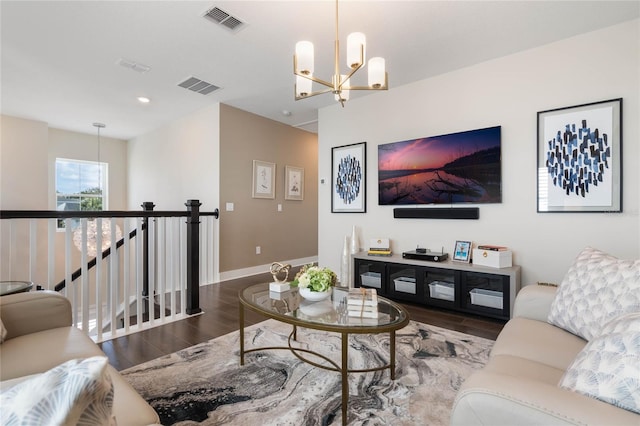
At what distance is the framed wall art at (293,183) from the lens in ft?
18.3

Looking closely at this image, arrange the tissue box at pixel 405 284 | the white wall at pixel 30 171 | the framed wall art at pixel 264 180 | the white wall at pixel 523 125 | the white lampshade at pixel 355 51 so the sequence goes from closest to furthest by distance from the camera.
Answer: the white lampshade at pixel 355 51
the white wall at pixel 523 125
the tissue box at pixel 405 284
the white wall at pixel 30 171
the framed wall art at pixel 264 180

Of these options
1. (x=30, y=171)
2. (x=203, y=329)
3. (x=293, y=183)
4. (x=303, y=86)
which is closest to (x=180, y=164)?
(x=293, y=183)

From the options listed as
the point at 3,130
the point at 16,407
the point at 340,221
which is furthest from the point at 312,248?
the point at 16,407

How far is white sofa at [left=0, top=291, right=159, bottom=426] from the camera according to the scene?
0.92 metres

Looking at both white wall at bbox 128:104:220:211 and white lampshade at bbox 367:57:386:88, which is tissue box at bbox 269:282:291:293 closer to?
white lampshade at bbox 367:57:386:88

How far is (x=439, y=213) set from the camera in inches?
137

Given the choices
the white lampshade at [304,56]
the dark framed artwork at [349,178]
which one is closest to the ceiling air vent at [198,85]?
the dark framed artwork at [349,178]

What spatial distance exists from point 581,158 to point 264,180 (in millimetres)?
4031

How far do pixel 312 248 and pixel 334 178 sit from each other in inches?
83.0

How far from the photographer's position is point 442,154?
3.47m

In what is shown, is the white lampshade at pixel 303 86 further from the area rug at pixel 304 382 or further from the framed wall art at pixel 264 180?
the framed wall art at pixel 264 180

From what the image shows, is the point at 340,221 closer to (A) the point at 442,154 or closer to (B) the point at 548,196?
(A) the point at 442,154

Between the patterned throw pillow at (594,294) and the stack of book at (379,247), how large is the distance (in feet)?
7.07

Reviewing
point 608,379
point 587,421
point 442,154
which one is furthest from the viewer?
point 442,154
